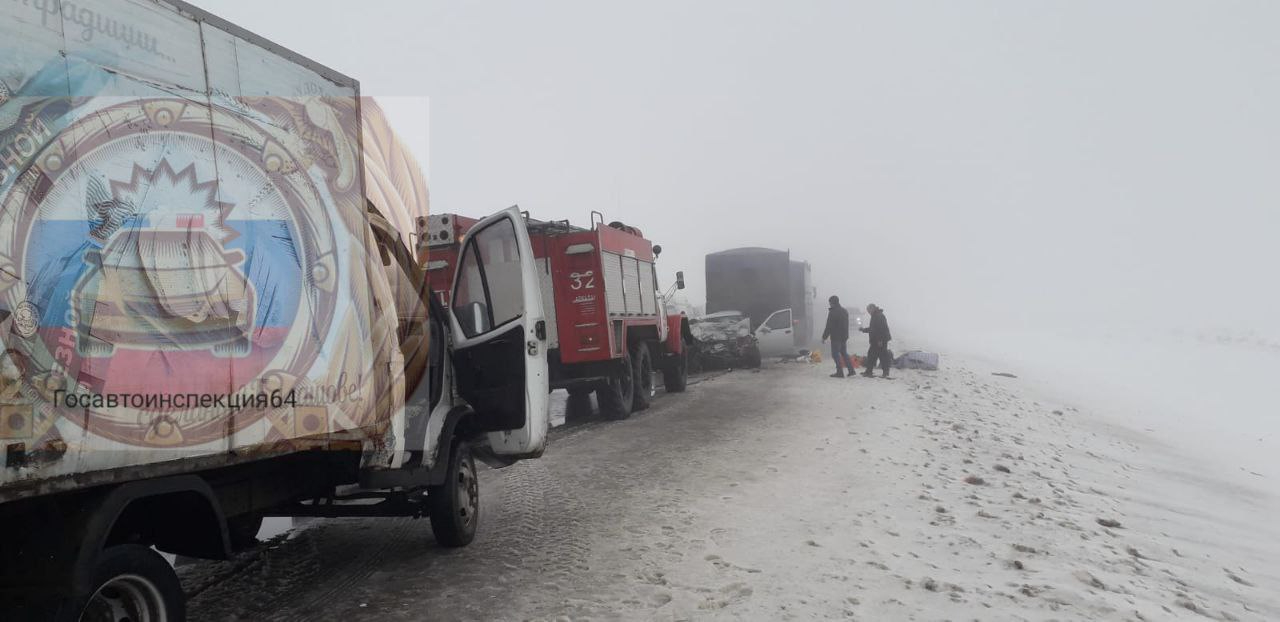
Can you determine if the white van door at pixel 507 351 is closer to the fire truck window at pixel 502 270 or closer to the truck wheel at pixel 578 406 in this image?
the fire truck window at pixel 502 270

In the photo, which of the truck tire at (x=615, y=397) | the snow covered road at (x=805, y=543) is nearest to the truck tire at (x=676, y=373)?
the truck tire at (x=615, y=397)

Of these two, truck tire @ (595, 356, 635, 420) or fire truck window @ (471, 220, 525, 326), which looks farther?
truck tire @ (595, 356, 635, 420)

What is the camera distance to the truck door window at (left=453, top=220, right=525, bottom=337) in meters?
5.60

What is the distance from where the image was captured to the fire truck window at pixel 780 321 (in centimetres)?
2191

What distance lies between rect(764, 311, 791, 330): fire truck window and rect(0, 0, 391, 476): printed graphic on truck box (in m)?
18.5

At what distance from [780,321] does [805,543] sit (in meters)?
17.1

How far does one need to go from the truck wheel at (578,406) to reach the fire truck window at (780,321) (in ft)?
32.3

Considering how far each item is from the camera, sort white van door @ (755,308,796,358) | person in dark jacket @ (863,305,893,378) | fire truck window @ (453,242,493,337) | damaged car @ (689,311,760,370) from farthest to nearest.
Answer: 1. white van door @ (755,308,796,358)
2. damaged car @ (689,311,760,370)
3. person in dark jacket @ (863,305,893,378)
4. fire truck window @ (453,242,493,337)

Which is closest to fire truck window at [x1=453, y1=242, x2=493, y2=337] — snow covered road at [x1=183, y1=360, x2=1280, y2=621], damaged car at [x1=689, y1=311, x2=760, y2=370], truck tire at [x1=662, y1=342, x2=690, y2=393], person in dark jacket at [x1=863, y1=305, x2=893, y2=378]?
snow covered road at [x1=183, y1=360, x2=1280, y2=621]

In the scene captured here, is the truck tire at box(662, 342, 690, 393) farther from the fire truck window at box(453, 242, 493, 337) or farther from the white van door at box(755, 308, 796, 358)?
the fire truck window at box(453, 242, 493, 337)

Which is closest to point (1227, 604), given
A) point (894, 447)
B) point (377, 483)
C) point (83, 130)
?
point (894, 447)

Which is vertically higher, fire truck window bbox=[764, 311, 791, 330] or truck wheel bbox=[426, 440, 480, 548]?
fire truck window bbox=[764, 311, 791, 330]

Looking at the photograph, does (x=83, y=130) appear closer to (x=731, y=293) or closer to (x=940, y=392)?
(x=940, y=392)

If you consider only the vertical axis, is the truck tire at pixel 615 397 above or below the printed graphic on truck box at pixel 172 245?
below
